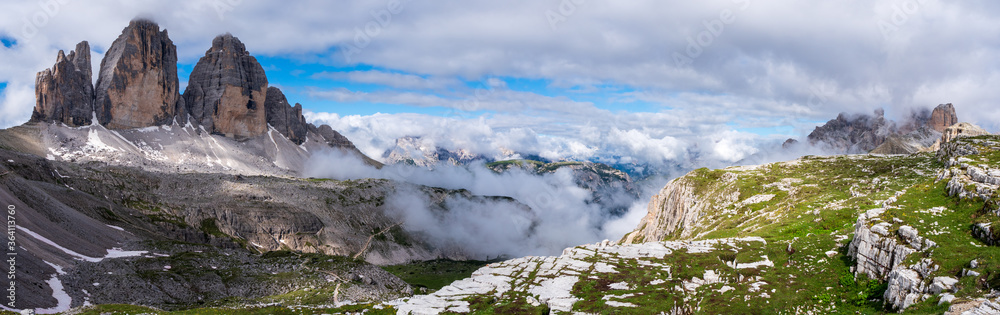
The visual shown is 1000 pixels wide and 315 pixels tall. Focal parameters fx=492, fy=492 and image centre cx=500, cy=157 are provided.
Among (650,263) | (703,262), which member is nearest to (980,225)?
(703,262)

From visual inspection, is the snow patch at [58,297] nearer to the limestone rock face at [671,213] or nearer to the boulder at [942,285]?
the boulder at [942,285]

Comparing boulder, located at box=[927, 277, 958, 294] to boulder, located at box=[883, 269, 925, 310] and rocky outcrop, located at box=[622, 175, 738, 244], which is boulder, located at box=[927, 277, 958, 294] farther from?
rocky outcrop, located at box=[622, 175, 738, 244]

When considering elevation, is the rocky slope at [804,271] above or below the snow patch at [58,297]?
above

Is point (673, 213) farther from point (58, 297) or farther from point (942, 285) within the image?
point (58, 297)

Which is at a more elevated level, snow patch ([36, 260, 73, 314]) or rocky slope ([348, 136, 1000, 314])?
rocky slope ([348, 136, 1000, 314])

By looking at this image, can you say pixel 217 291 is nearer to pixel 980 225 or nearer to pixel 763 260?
pixel 763 260

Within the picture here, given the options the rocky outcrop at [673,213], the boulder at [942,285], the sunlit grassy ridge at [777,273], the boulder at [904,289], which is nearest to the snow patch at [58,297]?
the sunlit grassy ridge at [777,273]

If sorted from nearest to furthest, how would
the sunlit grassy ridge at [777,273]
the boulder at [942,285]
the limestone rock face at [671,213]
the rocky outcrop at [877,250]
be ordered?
the boulder at [942,285], the sunlit grassy ridge at [777,273], the rocky outcrop at [877,250], the limestone rock face at [671,213]

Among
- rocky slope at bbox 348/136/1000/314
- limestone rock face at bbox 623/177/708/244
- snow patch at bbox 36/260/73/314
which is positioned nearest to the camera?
rocky slope at bbox 348/136/1000/314

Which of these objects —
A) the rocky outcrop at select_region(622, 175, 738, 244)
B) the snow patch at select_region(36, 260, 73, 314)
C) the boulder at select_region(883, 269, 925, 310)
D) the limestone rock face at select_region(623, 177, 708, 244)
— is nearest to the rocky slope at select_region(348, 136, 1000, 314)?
the boulder at select_region(883, 269, 925, 310)

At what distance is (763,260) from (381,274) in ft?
378

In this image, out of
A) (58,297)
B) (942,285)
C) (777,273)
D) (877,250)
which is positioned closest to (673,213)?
(777,273)

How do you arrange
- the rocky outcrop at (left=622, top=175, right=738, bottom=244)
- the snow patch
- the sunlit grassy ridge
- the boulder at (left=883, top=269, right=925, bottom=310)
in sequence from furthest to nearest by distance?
the rocky outcrop at (left=622, top=175, right=738, bottom=244) → the snow patch → the sunlit grassy ridge → the boulder at (left=883, top=269, right=925, bottom=310)

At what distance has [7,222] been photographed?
101m
